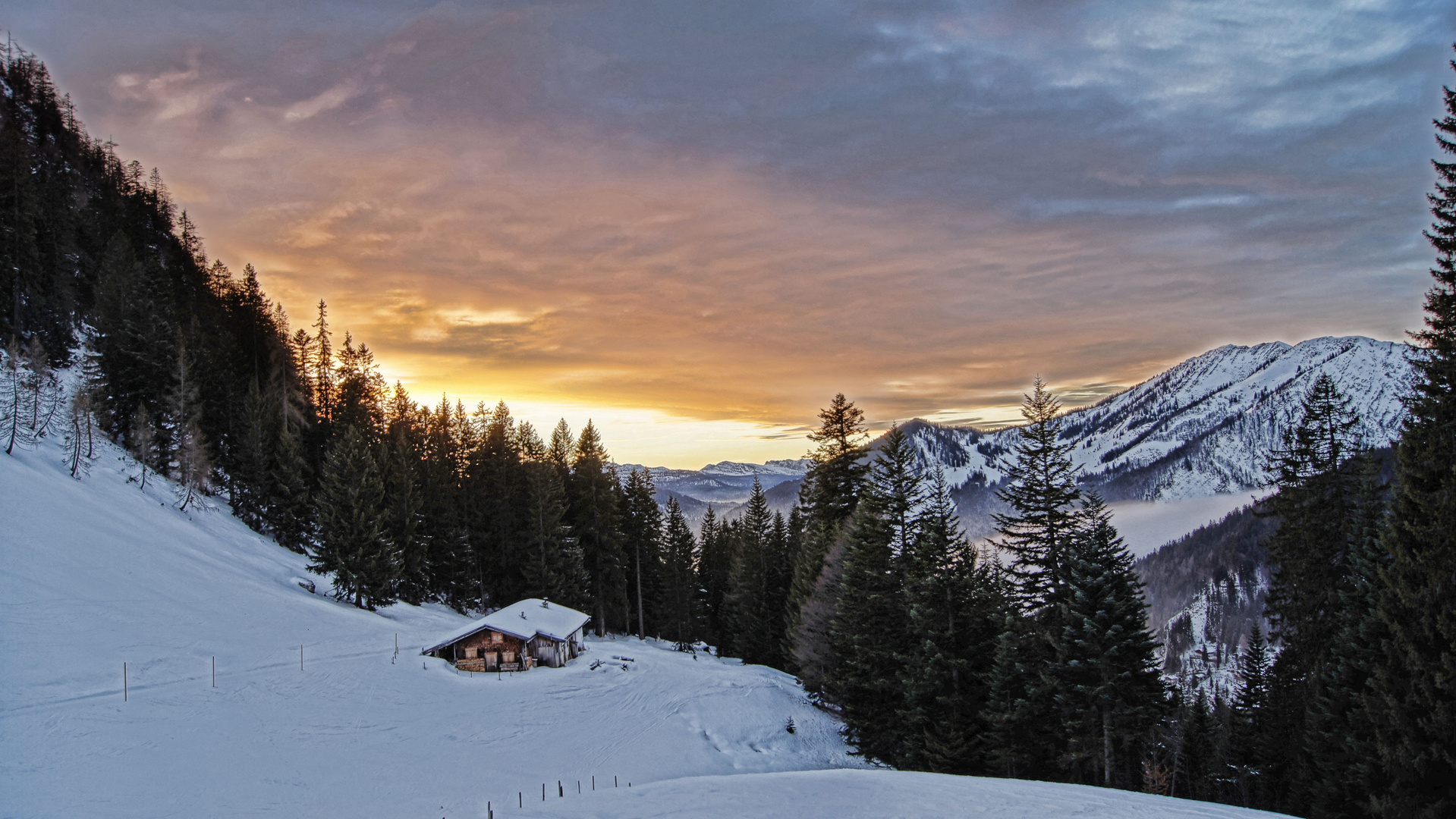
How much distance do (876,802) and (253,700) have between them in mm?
24484

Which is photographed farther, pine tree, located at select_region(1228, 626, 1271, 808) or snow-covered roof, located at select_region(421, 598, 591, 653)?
snow-covered roof, located at select_region(421, 598, 591, 653)

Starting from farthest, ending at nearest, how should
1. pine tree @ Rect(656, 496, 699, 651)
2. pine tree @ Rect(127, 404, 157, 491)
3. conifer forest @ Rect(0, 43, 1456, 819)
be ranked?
pine tree @ Rect(656, 496, 699, 651) → pine tree @ Rect(127, 404, 157, 491) → conifer forest @ Rect(0, 43, 1456, 819)

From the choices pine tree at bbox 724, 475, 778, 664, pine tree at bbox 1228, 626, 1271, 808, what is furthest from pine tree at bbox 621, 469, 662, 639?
pine tree at bbox 1228, 626, 1271, 808

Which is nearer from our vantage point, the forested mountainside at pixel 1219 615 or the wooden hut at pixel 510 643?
the wooden hut at pixel 510 643

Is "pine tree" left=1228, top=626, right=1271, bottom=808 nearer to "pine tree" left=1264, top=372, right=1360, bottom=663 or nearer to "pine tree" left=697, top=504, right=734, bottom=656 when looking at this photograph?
"pine tree" left=1264, top=372, right=1360, bottom=663

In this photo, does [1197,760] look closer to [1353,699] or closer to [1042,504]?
[1353,699]

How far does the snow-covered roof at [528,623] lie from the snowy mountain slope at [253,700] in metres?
2.02

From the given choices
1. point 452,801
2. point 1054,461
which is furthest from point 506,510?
point 1054,461

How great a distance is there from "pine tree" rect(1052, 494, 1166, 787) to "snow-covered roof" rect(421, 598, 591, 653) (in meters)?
29.4

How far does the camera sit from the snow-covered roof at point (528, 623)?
38.5 meters

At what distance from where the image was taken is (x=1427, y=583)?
16688mm

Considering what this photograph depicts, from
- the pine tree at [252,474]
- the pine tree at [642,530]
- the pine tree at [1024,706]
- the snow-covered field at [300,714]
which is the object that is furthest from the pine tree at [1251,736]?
the pine tree at [252,474]

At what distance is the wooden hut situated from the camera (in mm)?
38219

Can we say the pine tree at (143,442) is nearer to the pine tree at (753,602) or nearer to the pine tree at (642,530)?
the pine tree at (642,530)
